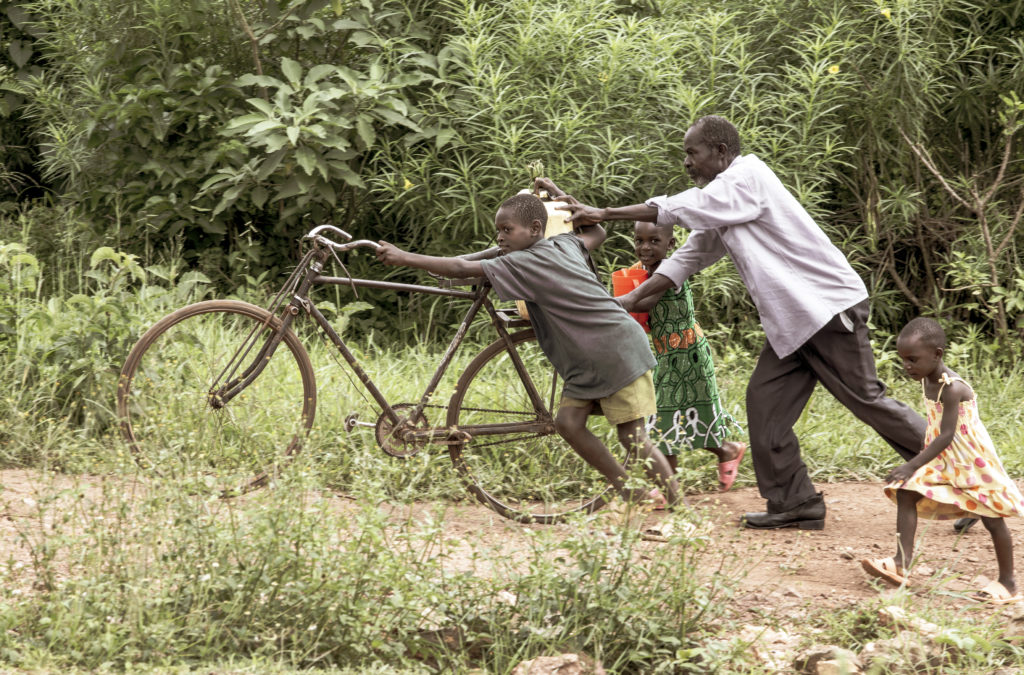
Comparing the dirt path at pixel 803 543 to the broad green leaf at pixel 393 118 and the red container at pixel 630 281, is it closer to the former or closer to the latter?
the red container at pixel 630 281

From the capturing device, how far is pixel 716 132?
4785 millimetres

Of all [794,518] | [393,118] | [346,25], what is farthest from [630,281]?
[346,25]

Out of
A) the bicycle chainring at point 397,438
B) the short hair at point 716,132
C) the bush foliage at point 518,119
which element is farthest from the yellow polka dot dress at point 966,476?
the bush foliage at point 518,119

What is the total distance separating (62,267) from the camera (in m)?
7.58

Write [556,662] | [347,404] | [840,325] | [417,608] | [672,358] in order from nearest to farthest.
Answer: [556,662], [417,608], [840,325], [672,358], [347,404]

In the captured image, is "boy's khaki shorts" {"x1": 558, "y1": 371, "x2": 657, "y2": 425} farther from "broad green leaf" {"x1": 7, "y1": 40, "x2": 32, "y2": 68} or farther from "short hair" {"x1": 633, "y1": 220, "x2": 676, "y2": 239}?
"broad green leaf" {"x1": 7, "y1": 40, "x2": 32, "y2": 68}

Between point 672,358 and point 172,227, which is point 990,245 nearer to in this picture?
point 672,358

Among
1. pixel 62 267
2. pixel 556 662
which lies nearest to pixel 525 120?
pixel 62 267

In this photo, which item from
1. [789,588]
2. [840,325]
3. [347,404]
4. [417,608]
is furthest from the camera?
[347,404]

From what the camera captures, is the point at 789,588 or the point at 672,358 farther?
the point at 672,358

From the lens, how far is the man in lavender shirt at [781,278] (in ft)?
15.4

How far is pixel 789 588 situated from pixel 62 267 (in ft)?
18.2

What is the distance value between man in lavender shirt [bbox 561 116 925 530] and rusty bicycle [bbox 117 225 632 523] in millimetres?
792

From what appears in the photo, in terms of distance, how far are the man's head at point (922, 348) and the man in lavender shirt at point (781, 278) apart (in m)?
0.52
